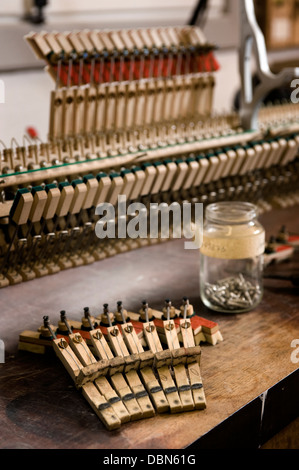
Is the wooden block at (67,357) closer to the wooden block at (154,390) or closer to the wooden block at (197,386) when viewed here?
the wooden block at (154,390)

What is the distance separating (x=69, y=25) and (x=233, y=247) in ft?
7.95

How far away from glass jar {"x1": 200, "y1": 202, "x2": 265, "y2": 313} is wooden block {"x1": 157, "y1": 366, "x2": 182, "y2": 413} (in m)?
0.50

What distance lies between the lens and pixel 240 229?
7.12 feet

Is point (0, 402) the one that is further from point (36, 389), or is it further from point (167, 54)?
point (167, 54)

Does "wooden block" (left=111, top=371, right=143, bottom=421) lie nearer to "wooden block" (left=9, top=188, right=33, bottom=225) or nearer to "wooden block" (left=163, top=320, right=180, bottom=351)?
"wooden block" (left=163, top=320, right=180, bottom=351)

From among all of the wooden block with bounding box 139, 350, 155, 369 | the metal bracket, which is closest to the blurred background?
the metal bracket

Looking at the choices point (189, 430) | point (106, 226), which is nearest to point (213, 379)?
point (189, 430)

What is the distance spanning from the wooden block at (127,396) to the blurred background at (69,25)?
1936mm

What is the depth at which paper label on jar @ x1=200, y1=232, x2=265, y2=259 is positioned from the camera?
6.96 feet

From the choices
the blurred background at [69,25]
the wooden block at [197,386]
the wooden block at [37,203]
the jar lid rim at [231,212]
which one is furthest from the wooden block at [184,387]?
the blurred background at [69,25]

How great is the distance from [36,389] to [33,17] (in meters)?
2.68

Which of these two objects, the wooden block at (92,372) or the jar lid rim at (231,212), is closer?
the wooden block at (92,372)

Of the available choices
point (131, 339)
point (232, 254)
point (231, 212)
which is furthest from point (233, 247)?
point (131, 339)

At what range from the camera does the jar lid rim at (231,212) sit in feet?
7.13
